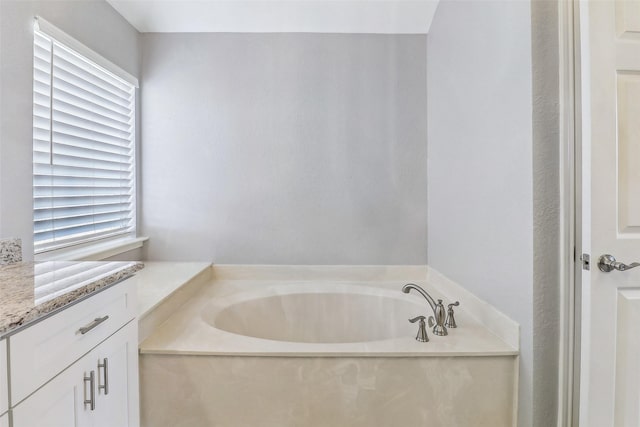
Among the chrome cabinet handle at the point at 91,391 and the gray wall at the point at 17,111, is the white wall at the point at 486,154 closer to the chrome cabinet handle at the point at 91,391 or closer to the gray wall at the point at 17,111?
the chrome cabinet handle at the point at 91,391

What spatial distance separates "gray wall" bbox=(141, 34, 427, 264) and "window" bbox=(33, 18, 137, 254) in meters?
0.18

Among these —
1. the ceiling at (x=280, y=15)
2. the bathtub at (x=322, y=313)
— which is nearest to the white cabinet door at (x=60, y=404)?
the bathtub at (x=322, y=313)

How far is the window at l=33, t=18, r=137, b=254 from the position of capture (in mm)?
1580

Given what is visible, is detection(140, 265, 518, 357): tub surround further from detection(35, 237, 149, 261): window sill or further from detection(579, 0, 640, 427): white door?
detection(35, 237, 149, 261): window sill

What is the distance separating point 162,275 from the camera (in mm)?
2094

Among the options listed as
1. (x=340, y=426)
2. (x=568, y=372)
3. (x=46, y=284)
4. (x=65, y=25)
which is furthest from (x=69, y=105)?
(x=568, y=372)

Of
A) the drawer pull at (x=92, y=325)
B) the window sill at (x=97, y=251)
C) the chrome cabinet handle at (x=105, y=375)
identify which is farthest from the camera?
the window sill at (x=97, y=251)

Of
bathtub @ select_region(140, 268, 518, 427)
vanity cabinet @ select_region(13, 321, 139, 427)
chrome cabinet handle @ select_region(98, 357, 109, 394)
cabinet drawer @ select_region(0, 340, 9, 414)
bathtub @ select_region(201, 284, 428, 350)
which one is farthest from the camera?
bathtub @ select_region(201, 284, 428, 350)

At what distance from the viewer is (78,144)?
184 centimetres

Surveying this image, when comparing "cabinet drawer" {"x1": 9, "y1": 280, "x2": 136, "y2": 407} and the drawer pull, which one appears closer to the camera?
"cabinet drawer" {"x1": 9, "y1": 280, "x2": 136, "y2": 407}

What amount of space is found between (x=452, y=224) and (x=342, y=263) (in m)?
0.82

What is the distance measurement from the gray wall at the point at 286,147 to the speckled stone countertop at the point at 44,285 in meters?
1.28

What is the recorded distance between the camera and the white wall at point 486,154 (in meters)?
1.30

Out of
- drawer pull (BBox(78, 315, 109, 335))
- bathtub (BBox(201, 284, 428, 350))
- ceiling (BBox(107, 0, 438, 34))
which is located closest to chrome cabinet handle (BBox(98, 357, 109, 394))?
drawer pull (BBox(78, 315, 109, 335))
